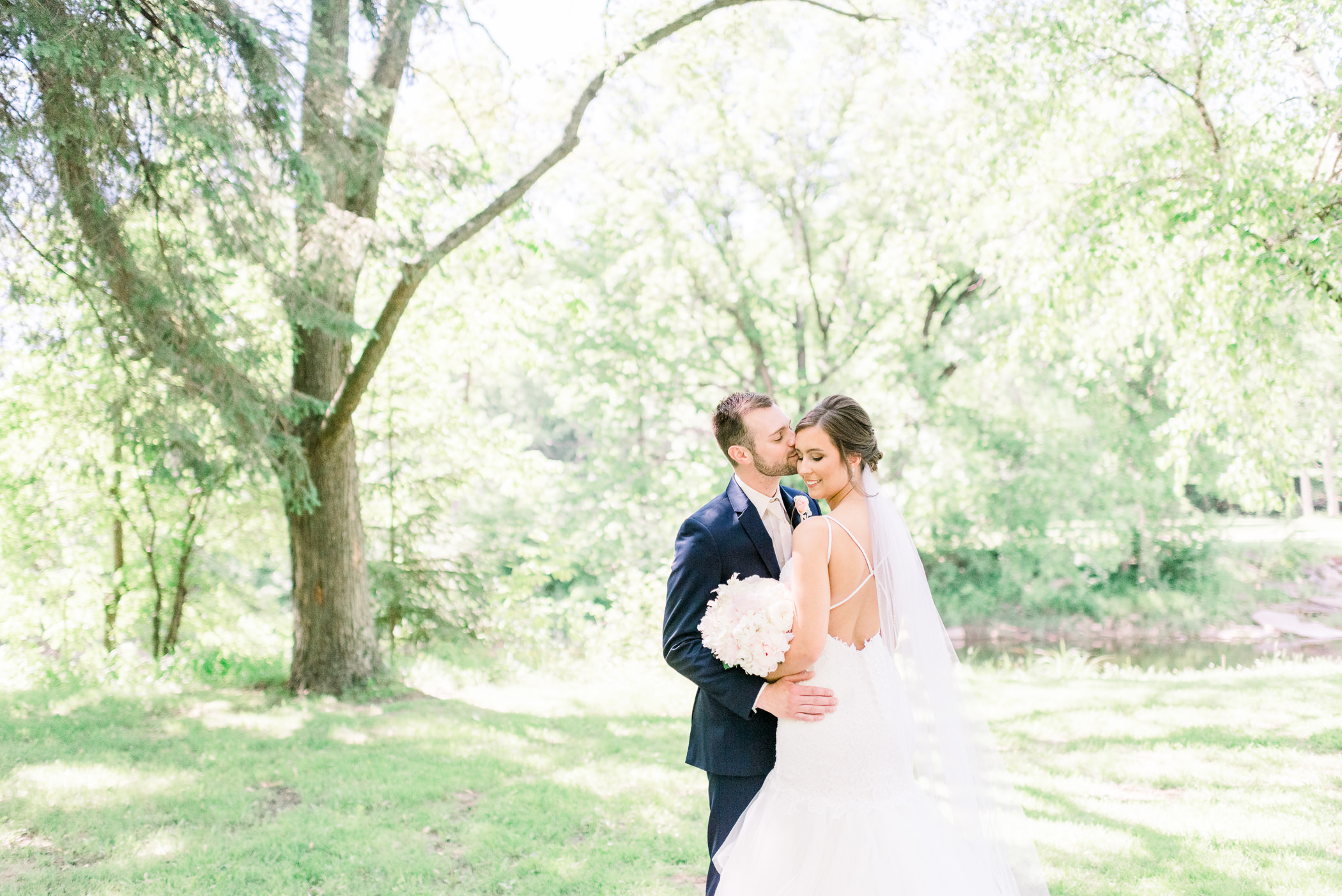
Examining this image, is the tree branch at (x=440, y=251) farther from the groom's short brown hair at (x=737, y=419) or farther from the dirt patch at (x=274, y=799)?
the groom's short brown hair at (x=737, y=419)

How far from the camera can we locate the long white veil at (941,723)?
3.08 meters

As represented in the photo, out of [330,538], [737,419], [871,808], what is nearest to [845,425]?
[737,419]

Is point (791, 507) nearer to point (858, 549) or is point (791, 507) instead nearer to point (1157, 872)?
point (858, 549)

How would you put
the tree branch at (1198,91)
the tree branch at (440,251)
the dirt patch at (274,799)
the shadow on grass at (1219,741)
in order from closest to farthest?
the dirt patch at (274,799)
the shadow on grass at (1219,741)
the tree branch at (1198,91)
the tree branch at (440,251)

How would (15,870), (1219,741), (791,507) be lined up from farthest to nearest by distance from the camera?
(1219,741)
(15,870)
(791,507)

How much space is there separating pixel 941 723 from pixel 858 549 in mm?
744

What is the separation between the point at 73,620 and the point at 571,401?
8.58m

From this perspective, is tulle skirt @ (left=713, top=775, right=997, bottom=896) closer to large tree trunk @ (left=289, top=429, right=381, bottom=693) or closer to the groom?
the groom

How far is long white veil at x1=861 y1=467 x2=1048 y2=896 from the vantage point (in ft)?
10.1

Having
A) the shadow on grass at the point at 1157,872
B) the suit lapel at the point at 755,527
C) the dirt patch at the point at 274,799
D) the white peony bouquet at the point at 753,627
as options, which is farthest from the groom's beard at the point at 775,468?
the dirt patch at the point at 274,799

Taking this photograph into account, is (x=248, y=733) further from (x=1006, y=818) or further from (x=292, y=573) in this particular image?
(x=1006, y=818)

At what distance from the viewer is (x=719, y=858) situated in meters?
3.00

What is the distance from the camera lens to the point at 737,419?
3.25 meters

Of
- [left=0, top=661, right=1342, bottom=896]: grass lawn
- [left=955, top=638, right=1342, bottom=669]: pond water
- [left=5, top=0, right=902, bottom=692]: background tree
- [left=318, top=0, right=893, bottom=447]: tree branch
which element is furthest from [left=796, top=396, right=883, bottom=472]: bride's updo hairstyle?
[left=955, top=638, right=1342, bottom=669]: pond water
